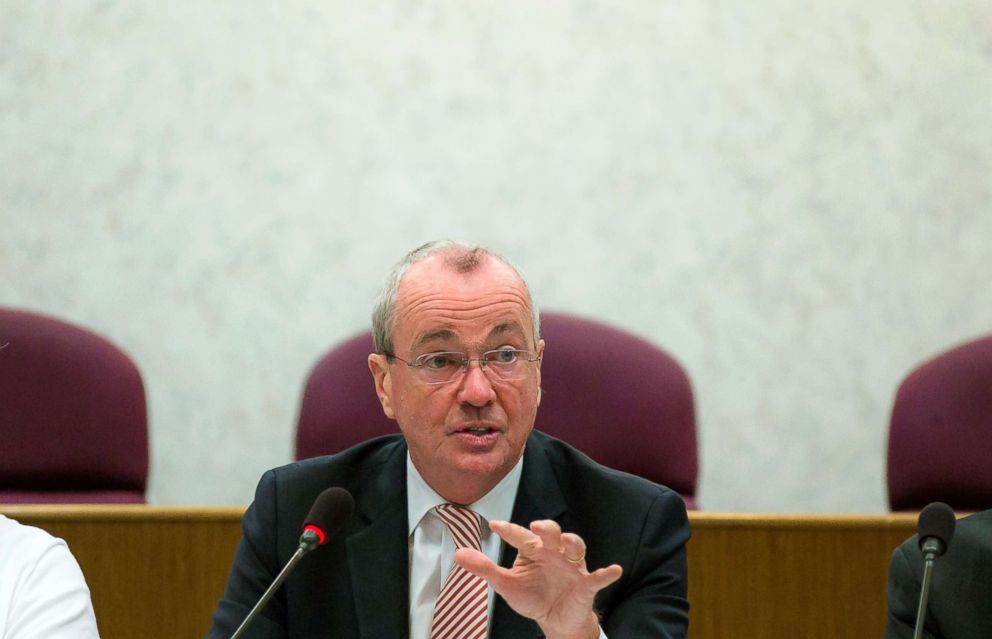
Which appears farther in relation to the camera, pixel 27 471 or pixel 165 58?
pixel 165 58

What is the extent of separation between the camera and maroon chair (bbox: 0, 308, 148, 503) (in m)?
2.90

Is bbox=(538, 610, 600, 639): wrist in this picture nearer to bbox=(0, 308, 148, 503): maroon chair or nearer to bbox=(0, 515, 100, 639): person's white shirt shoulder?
bbox=(0, 515, 100, 639): person's white shirt shoulder

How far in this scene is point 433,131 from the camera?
377 centimetres

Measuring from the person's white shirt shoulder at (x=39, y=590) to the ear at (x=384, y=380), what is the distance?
546mm

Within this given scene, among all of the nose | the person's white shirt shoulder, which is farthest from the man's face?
the person's white shirt shoulder

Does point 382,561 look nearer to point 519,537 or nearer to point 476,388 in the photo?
point 476,388

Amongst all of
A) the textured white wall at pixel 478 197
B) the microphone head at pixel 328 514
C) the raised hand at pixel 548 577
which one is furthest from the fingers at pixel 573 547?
the textured white wall at pixel 478 197

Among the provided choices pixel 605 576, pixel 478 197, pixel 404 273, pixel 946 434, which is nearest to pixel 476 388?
pixel 404 273

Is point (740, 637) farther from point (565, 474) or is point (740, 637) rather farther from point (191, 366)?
point (191, 366)

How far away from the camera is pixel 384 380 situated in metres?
2.11

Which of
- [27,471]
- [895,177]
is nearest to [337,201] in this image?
[27,471]

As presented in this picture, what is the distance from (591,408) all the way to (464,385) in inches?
37.8

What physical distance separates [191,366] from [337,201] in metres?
0.64

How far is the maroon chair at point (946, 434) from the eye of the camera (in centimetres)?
272
